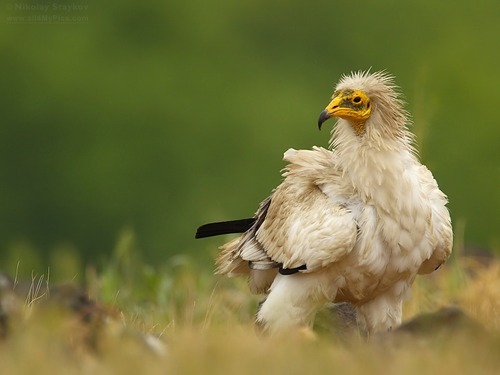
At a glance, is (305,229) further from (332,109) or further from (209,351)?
(209,351)

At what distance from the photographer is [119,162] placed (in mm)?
20125

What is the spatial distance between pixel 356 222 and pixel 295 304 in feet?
1.66

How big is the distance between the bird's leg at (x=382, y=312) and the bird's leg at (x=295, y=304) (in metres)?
0.32

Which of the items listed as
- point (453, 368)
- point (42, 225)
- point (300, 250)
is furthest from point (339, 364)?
point (42, 225)

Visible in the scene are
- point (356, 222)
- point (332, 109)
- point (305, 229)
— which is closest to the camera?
point (356, 222)

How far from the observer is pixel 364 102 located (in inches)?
260

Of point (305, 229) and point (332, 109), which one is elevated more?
point (332, 109)

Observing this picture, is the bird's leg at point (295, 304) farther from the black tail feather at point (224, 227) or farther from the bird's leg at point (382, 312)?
the black tail feather at point (224, 227)

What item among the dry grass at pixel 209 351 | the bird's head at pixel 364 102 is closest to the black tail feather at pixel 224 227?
the bird's head at pixel 364 102

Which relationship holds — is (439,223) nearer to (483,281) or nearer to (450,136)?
(483,281)

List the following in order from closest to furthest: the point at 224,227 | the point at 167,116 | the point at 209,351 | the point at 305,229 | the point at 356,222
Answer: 1. the point at 209,351
2. the point at 356,222
3. the point at 305,229
4. the point at 224,227
5. the point at 167,116

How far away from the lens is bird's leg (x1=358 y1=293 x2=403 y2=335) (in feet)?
21.7

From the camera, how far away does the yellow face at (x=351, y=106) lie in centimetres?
656

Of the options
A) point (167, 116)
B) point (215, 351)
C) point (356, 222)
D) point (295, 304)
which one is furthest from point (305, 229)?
point (167, 116)
